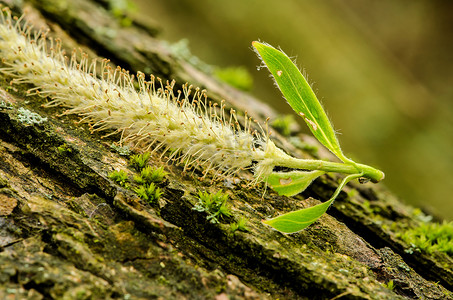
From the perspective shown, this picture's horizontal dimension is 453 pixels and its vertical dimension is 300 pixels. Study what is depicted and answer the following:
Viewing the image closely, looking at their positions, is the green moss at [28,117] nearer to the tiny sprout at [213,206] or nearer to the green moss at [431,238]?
the tiny sprout at [213,206]

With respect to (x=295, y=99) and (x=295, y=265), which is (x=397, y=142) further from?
(x=295, y=265)

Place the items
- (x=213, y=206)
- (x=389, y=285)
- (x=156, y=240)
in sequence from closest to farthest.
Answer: (x=156, y=240), (x=389, y=285), (x=213, y=206)

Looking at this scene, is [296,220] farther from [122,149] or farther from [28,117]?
[28,117]

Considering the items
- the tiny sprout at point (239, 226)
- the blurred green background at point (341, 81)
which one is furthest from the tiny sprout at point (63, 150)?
the blurred green background at point (341, 81)

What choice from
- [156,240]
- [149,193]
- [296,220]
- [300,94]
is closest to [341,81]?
[300,94]

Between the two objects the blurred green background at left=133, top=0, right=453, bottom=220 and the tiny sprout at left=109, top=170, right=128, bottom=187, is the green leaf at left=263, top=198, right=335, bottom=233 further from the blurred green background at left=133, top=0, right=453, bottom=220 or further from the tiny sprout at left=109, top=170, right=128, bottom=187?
the blurred green background at left=133, top=0, right=453, bottom=220

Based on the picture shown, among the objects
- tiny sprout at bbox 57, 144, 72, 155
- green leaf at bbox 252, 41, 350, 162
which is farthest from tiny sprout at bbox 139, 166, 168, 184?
green leaf at bbox 252, 41, 350, 162
